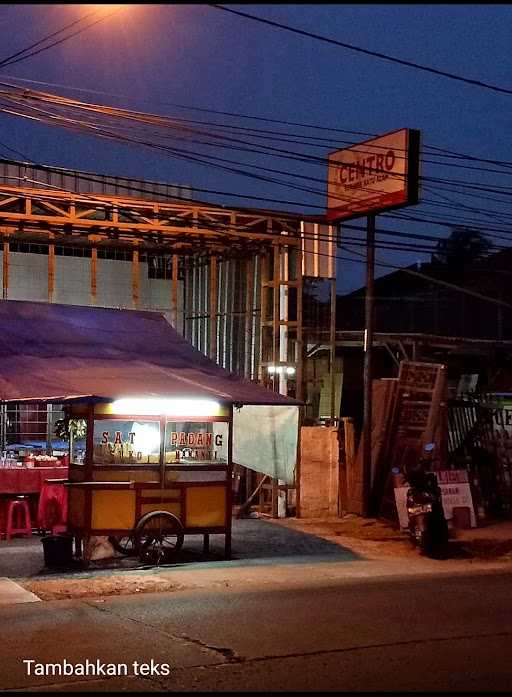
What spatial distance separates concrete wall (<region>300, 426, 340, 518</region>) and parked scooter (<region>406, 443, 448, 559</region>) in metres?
3.21

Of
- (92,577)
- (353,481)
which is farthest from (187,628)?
(353,481)

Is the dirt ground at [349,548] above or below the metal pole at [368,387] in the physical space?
below

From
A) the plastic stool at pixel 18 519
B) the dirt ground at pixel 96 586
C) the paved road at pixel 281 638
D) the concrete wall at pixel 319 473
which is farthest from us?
the concrete wall at pixel 319 473

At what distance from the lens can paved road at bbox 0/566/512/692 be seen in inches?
285

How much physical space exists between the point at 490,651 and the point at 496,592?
338 cm

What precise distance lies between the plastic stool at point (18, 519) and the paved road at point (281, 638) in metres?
4.61

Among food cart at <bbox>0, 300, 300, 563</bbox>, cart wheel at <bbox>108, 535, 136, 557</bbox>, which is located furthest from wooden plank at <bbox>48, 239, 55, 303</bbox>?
cart wheel at <bbox>108, 535, 136, 557</bbox>

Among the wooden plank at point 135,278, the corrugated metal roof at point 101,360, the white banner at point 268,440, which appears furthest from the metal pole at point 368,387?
the wooden plank at point 135,278

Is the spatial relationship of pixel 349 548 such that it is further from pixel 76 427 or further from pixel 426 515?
pixel 76 427

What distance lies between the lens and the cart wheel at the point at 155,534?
13.3m

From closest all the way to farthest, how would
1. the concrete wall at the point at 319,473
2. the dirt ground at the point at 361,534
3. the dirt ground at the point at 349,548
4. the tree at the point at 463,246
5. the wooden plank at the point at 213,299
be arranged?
the dirt ground at the point at 349,548, the dirt ground at the point at 361,534, the concrete wall at the point at 319,473, the wooden plank at the point at 213,299, the tree at the point at 463,246

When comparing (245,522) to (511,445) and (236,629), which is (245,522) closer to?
(511,445)

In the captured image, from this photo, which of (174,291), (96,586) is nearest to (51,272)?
(174,291)

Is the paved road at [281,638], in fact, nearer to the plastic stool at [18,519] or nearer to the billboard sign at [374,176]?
the plastic stool at [18,519]
